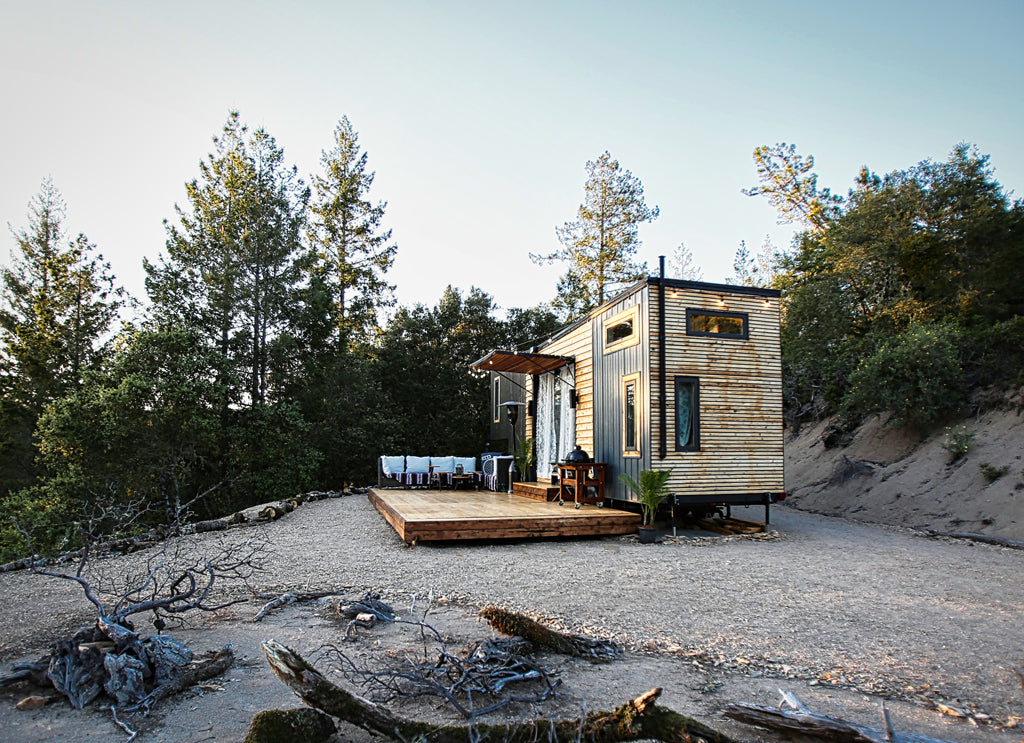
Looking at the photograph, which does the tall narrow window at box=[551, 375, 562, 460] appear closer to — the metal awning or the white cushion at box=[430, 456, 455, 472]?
the metal awning

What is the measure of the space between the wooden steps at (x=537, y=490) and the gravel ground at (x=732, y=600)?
2445 mm

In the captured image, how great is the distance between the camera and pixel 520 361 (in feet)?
34.7

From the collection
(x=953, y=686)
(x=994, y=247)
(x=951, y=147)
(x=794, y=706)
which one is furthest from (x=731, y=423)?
(x=951, y=147)

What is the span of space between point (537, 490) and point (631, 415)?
2748 millimetres

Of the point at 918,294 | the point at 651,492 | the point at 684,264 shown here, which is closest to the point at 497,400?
the point at 651,492

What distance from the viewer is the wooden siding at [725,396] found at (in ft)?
25.4

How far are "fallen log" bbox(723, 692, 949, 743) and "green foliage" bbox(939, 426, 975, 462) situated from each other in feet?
30.1

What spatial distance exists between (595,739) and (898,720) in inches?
49.4

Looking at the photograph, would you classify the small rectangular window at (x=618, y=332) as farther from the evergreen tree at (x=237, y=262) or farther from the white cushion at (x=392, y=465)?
the evergreen tree at (x=237, y=262)

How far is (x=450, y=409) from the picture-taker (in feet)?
58.5

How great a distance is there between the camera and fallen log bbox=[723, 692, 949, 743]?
6.17 feet

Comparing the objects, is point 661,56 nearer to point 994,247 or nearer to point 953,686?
point 994,247

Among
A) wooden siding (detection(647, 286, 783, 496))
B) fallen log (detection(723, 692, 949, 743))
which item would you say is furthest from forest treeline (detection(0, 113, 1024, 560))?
fallen log (detection(723, 692, 949, 743))

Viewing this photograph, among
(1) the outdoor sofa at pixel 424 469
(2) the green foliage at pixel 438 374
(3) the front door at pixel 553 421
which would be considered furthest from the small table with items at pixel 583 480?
(2) the green foliage at pixel 438 374
